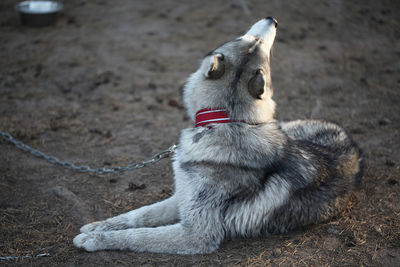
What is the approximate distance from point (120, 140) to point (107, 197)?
115 centimetres

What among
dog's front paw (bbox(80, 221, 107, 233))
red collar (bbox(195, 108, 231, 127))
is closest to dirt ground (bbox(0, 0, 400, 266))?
dog's front paw (bbox(80, 221, 107, 233))

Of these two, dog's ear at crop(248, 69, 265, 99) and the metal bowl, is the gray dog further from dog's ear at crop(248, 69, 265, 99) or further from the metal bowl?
the metal bowl

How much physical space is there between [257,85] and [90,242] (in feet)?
6.25

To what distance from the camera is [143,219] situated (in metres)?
3.28

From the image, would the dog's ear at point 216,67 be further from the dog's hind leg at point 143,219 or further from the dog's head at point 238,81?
the dog's hind leg at point 143,219

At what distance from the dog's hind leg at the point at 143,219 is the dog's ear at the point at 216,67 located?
1206 millimetres

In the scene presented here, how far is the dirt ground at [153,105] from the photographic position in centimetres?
311

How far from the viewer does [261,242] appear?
3113 mm

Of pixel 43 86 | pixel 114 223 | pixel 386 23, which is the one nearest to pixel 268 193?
pixel 114 223

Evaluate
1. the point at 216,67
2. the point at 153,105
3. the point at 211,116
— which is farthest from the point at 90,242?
the point at 153,105

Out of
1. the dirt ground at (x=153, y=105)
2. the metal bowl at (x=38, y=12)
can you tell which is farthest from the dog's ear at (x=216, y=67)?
the metal bowl at (x=38, y=12)

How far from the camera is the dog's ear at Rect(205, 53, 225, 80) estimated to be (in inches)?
112

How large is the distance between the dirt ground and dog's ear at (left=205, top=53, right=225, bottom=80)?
1472mm

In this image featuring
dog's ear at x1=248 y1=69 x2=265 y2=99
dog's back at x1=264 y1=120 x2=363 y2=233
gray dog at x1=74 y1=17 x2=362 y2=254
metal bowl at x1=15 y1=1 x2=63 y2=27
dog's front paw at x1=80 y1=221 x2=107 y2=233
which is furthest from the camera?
metal bowl at x1=15 y1=1 x2=63 y2=27
